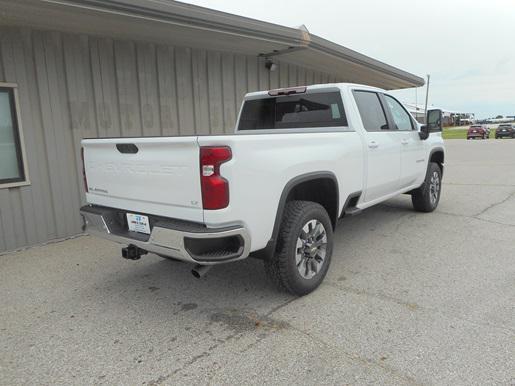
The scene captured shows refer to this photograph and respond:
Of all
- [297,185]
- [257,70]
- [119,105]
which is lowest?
[297,185]

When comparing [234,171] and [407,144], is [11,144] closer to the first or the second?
[234,171]

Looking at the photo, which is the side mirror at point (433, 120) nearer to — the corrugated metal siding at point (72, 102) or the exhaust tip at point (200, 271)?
the corrugated metal siding at point (72, 102)

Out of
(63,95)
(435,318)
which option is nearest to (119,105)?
(63,95)

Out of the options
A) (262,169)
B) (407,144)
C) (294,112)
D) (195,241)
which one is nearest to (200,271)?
(195,241)

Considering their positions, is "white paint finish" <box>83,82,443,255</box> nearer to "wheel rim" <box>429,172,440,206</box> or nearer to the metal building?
the metal building

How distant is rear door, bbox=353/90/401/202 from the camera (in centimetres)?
464

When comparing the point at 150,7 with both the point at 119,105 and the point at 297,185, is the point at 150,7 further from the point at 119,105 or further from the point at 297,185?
the point at 297,185

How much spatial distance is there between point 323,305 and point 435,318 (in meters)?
0.90

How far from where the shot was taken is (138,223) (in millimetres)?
3367

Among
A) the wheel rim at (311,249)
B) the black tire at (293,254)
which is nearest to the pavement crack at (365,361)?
the black tire at (293,254)

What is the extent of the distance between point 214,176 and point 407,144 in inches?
146

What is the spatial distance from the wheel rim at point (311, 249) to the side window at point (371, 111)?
156 cm

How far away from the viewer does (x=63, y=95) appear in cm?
580

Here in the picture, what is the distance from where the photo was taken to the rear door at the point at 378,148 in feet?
15.2
